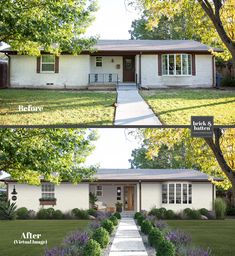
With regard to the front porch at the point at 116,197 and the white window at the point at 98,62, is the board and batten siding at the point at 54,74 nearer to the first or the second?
the white window at the point at 98,62

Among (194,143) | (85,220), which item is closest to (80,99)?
(194,143)

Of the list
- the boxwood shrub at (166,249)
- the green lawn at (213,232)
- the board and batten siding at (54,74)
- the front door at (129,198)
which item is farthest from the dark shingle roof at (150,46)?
the front door at (129,198)

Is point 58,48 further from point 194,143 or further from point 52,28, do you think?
point 194,143

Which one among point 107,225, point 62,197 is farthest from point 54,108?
point 62,197

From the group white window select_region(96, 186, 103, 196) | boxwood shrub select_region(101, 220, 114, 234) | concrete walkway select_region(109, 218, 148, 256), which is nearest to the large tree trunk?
concrete walkway select_region(109, 218, 148, 256)

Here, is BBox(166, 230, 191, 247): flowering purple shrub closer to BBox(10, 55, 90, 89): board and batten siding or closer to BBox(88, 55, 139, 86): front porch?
BBox(88, 55, 139, 86): front porch

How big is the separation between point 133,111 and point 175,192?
6.34 metres

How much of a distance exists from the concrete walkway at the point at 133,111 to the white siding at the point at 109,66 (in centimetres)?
37

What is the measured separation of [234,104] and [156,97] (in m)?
1.28

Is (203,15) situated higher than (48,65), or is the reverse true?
(203,15)

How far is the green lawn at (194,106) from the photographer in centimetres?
844

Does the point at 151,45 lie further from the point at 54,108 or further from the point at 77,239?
the point at 77,239

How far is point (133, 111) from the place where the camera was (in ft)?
27.7

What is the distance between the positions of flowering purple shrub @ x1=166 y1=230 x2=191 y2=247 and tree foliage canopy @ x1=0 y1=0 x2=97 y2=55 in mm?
4427
